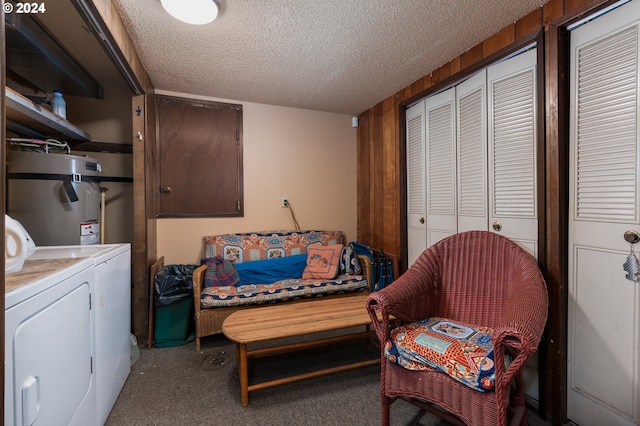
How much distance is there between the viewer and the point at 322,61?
2.22 meters

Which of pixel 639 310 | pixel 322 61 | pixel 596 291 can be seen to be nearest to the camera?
pixel 639 310

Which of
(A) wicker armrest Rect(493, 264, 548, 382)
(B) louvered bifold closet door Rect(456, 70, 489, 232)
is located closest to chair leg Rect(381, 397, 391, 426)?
(A) wicker armrest Rect(493, 264, 548, 382)

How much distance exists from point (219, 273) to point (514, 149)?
8.08 feet

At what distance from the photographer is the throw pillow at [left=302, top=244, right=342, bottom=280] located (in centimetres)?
282

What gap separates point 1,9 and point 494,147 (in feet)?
7.50

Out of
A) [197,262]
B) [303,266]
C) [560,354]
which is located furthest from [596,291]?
[197,262]

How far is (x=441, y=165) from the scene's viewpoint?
2377 millimetres

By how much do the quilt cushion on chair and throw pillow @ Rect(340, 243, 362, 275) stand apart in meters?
1.34

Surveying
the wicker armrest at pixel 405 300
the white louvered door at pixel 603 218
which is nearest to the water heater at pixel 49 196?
the wicker armrest at pixel 405 300

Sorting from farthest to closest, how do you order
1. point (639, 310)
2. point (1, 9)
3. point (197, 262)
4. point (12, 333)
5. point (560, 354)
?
point (197, 262) → point (560, 354) → point (639, 310) → point (12, 333) → point (1, 9)

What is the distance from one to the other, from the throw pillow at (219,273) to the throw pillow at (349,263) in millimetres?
1042

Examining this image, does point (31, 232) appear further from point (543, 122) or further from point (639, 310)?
point (639, 310)

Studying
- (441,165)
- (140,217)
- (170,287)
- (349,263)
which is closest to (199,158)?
(140,217)

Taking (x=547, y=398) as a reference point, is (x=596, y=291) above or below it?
above
